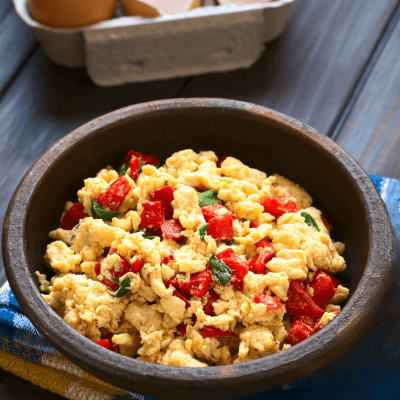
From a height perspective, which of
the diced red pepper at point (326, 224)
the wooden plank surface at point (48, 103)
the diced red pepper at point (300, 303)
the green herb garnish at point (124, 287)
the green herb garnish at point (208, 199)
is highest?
the diced red pepper at point (326, 224)

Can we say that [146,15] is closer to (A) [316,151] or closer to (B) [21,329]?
(A) [316,151]

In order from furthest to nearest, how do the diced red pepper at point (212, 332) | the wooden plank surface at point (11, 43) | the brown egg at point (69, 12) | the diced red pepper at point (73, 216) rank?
the wooden plank surface at point (11, 43), the brown egg at point (69, 12), the diced red pepper at point (73, 216), the diced red pepper at point (212, 332)

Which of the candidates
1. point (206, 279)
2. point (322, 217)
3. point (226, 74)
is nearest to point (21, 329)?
point (206, 279)

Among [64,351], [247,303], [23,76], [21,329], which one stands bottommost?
[21,329]

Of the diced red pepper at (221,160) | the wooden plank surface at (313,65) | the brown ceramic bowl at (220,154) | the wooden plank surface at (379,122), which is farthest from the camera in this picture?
the wooden plank surface at (313,65)

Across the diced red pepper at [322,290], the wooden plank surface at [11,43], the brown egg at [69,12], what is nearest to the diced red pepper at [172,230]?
the diced red pepper at [322,290]

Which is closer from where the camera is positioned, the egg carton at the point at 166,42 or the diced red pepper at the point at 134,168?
the diced red pepper at the point at 134,168

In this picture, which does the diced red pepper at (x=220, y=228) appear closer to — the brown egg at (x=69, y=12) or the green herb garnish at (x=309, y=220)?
the green herb garnish at (x=309, y=220)

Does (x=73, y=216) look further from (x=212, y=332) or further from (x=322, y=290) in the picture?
(x=322, y=290)
